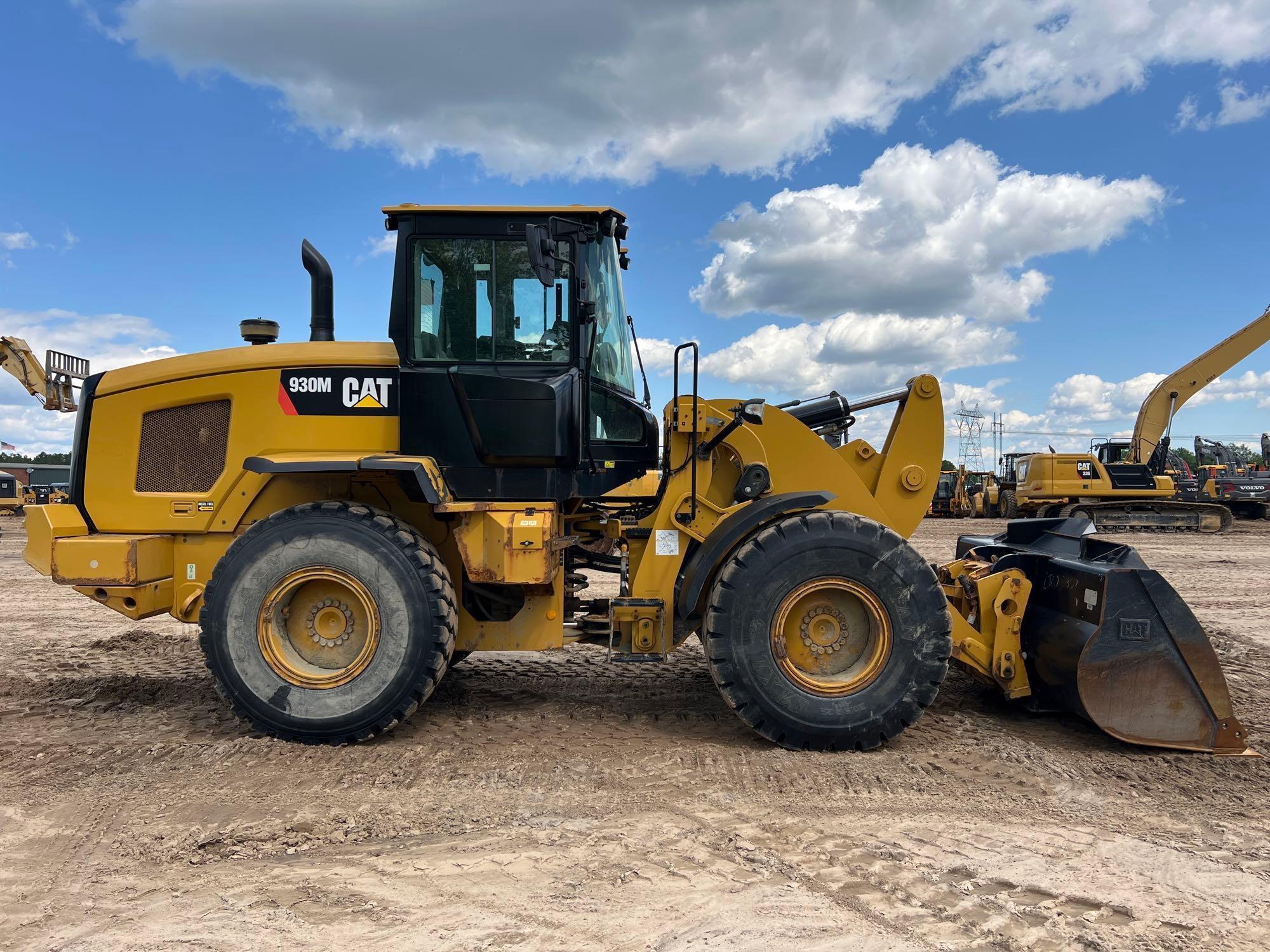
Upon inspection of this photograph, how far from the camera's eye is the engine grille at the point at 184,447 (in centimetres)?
481

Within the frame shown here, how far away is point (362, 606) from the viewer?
14.6 ft

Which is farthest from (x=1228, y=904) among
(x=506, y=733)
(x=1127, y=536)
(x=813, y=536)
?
(x=1127, y=536)

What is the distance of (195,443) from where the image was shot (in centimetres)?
485

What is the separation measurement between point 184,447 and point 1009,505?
25818 millimetres

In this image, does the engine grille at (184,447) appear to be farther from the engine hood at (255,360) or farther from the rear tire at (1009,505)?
the rear tire at (1009,505)

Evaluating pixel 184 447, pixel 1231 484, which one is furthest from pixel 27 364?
pixel 1231 484

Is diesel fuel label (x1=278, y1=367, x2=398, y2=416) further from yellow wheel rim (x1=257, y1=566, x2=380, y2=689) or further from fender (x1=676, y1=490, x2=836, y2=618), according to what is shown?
fender (x1=676, y1=490, x2=836, y2=618)

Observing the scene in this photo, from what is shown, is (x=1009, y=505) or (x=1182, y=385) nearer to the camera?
(x=1182, y=385)

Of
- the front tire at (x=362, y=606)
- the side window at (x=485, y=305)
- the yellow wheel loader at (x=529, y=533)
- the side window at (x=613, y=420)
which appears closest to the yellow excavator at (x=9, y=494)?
the yellow wheel loader at (x=529, y=533)

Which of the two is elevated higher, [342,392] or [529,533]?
[342,392]

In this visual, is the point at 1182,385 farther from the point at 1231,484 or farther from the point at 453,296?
the point at 453,296

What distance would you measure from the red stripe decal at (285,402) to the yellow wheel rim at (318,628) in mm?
959

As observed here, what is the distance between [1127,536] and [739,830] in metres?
21.3

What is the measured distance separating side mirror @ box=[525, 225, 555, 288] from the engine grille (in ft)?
6.88
